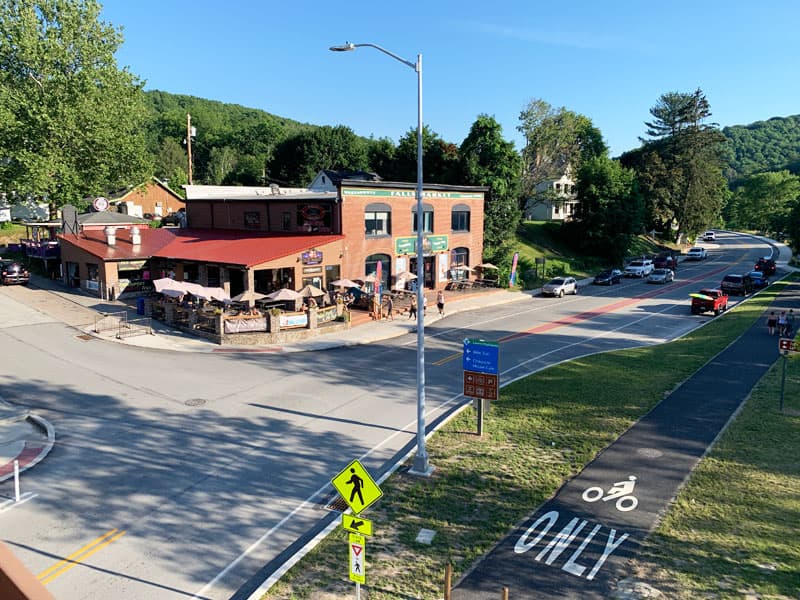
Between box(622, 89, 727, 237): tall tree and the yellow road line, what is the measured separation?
86533 millimetres

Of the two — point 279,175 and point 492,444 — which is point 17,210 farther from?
point 492,444

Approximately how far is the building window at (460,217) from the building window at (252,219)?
15189 millimetres

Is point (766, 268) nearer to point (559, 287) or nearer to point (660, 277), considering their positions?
point (660, 277)

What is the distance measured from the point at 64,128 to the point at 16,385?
113ft

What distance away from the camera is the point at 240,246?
1497 inches

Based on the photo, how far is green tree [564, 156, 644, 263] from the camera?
221 feet

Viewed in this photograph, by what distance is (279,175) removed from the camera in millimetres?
96750

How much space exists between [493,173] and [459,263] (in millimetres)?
13095

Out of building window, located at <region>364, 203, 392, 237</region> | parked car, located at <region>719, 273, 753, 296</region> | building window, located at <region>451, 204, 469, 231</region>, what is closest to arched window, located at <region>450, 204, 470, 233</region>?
building window, located at <region>451, 204, 469, 231</region>

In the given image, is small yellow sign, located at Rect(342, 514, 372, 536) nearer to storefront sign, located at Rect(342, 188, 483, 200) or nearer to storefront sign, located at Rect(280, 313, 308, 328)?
storefront sign, located at Rect(280, 313, 308, 328)

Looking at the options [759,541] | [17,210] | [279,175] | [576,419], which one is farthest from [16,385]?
[279,175]

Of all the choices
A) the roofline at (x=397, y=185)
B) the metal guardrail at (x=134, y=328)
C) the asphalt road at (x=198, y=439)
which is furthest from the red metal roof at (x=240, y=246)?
the asphalt road at (x=198, y=439)

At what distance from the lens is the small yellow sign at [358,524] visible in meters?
8.66

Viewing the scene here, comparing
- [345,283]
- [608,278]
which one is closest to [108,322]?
[345,283]
